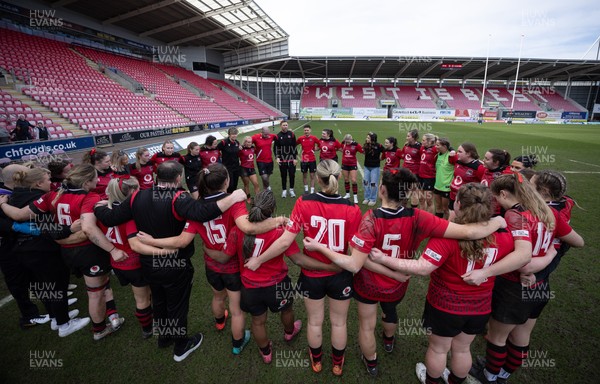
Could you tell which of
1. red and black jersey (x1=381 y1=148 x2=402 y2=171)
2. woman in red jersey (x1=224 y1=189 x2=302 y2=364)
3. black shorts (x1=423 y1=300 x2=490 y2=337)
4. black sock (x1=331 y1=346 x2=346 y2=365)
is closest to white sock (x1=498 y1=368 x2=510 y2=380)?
black shorts (x1=423 y1=300 x2=490 y2=337)

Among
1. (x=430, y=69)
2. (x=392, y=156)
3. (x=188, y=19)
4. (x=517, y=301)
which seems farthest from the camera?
(x=430, y=69)

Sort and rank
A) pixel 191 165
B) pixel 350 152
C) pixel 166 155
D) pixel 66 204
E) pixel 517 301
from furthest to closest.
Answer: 1. pixel 350 152
2. pixel 191 165
3. pixel 166 155
4. pixel 66 204
5. pixel 517 301

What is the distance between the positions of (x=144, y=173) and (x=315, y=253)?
5.45 meters

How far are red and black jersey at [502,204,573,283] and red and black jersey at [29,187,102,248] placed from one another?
13.9 ft

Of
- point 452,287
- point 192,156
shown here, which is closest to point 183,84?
point 192,156

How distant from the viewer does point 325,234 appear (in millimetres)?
2592

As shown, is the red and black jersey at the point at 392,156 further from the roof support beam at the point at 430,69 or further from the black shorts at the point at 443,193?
the roof support beam at the point at 430,69

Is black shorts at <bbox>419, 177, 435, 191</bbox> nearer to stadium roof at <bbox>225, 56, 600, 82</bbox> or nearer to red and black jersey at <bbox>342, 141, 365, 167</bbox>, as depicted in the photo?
red and black jersey at <bbox>342, 141, 365, 167</bbox>

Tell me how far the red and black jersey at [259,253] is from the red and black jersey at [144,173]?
4.64 metres

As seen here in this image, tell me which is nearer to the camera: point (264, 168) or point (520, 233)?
point (520, 233)

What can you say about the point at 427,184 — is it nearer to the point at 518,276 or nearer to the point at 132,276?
the point at 518,276

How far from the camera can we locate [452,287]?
92.2 inches

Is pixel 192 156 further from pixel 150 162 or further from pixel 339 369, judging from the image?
pixel 339 369

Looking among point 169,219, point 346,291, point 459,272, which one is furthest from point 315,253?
point 169,219
